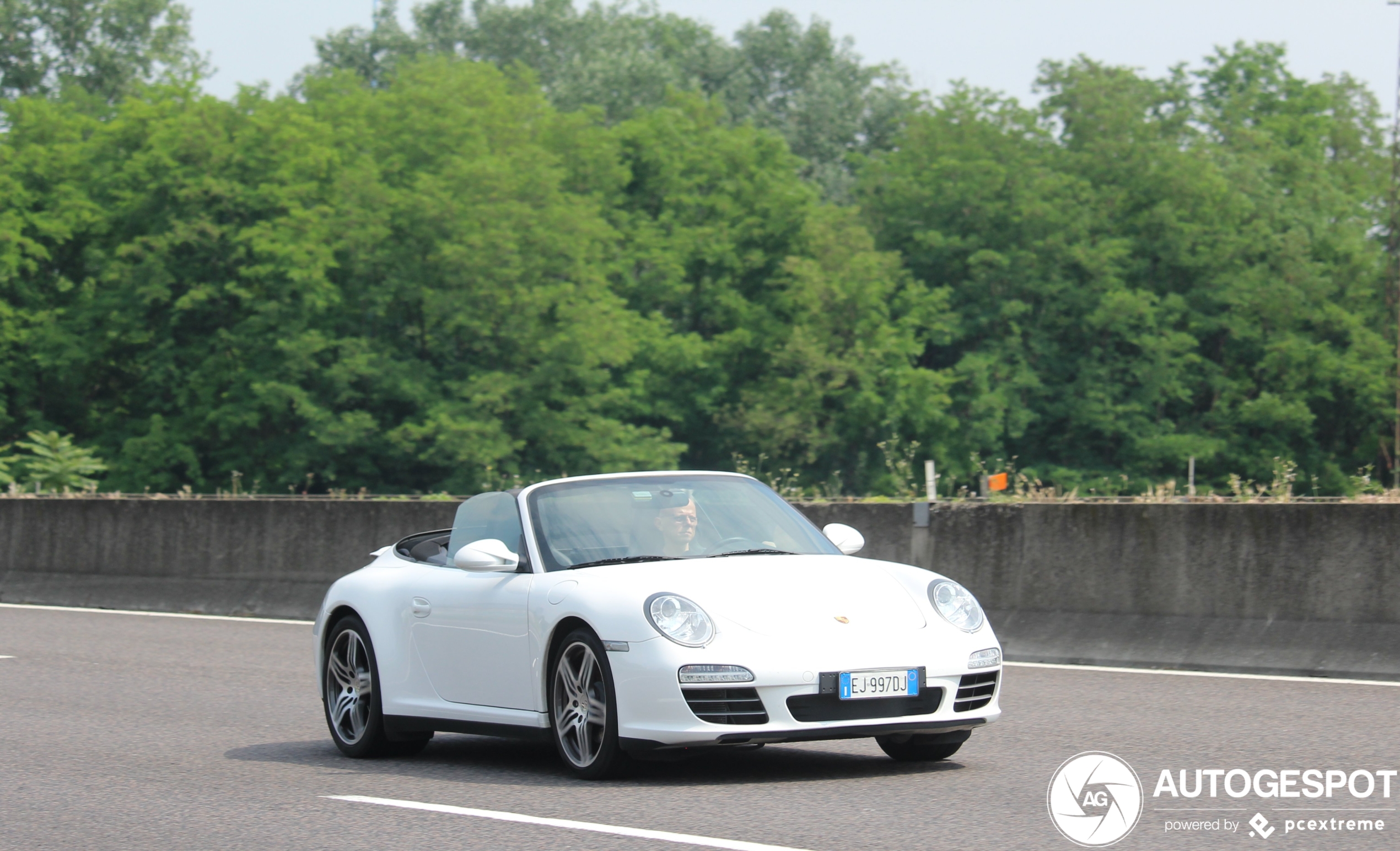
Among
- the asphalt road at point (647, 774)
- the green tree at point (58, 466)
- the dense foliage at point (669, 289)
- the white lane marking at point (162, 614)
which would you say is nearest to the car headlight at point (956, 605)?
the asphalt road at point (647, 774)

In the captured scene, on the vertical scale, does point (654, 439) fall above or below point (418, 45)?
below

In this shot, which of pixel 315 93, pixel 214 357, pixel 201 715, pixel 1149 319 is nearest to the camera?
pixel 201 715

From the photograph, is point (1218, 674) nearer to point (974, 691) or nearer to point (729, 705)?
point (974, 691)

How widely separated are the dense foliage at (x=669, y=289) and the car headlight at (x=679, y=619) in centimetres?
4557

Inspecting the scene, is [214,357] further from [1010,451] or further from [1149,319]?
[1149,319]

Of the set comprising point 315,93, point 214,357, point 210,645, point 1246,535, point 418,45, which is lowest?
point 210,645

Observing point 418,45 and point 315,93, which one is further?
point 418,45

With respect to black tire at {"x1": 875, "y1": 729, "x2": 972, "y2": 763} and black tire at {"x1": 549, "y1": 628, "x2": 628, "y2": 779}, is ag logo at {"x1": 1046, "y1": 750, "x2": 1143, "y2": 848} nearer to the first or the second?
black tire at {"x1": 875, "y1": 729, "x2": 972, "y2": 763}

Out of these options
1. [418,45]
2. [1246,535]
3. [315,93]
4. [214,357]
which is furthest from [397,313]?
[1246,535]

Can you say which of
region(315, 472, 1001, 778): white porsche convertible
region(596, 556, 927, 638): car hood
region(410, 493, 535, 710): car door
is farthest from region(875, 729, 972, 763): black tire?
region(410, 493, 535, 710): car door

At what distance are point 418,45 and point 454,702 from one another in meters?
86.7

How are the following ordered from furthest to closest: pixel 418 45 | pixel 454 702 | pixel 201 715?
pixel 418 45, pixel 201 715, pixel 454 702

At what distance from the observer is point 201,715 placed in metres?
11.2

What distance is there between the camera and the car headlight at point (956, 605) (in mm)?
8125
